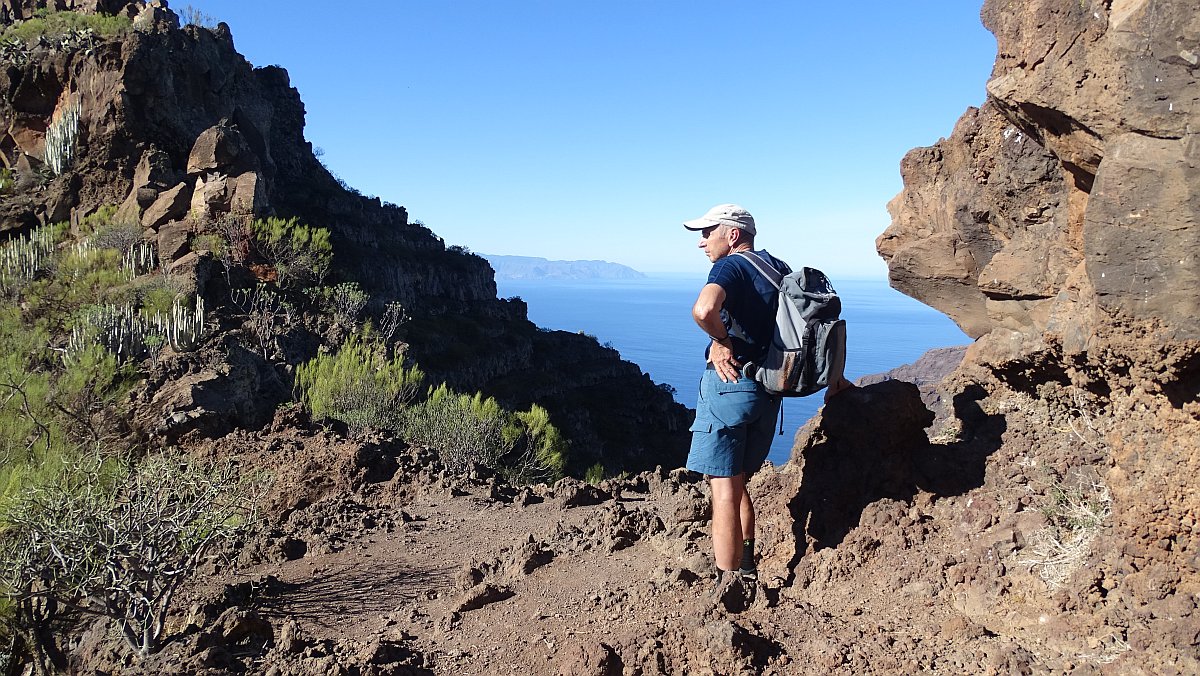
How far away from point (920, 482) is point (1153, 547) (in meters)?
1.19

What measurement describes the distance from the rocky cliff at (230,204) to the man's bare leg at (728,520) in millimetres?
Result: 6235

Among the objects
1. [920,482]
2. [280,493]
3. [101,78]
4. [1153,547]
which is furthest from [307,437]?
[101,78]

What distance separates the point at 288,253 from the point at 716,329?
565 inches

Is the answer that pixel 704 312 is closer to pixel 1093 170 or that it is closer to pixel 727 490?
pixel 727 490

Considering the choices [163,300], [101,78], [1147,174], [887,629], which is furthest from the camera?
[101,78]

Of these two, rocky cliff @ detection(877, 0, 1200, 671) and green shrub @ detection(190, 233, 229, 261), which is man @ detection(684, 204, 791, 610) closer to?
rocky cliff @ detection(877, 0, 1200, 671)

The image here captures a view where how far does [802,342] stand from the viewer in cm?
308

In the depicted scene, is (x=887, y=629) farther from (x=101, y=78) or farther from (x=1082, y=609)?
(x=101, y=78)

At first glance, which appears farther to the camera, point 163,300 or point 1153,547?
point 163,300

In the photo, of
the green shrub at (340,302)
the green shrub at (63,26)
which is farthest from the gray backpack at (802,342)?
the green shrub at (63,26)

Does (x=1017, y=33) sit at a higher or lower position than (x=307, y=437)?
higher

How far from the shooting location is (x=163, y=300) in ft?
34.7

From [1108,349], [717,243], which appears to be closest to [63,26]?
[717,243]

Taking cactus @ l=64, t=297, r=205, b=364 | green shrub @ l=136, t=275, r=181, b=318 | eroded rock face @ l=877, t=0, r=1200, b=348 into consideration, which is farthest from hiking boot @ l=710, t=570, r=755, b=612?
green shrub @ l=136, t=275, r=181, b=318
